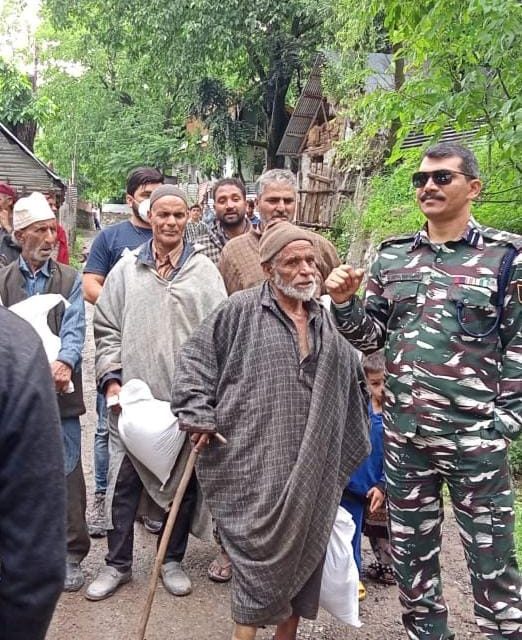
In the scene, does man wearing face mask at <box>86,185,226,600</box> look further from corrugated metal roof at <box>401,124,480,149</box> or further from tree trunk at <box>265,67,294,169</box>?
tree trunk at <box>265,67,294,169</box>

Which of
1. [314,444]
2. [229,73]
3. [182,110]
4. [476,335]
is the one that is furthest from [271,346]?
[182,110]

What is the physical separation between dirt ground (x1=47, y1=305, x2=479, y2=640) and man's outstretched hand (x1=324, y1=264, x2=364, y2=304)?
173 centimetres

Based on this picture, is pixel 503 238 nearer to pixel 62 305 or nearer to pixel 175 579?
pixel 62 305

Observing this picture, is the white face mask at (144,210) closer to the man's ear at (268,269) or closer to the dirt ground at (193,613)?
the man's ear at (268,269)

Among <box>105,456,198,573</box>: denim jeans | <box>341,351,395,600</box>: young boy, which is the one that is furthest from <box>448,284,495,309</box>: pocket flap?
<box>105,456,198,573</box>: denim jeans

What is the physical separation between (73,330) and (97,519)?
160 cm

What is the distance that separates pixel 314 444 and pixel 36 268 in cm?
168

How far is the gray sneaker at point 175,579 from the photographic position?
12.3 feet

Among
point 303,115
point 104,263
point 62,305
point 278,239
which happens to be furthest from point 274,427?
point 303,115

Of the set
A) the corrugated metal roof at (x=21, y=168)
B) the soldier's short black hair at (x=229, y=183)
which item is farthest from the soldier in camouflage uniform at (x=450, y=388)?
the corrugated metal roof at (x=21, y=168)

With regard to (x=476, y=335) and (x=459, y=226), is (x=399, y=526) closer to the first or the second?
(x=476, y=335)

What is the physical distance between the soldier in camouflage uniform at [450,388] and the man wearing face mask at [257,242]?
1.15 meters

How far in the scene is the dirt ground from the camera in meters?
3.43

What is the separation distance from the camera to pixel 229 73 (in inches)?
939
